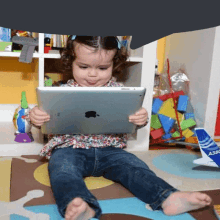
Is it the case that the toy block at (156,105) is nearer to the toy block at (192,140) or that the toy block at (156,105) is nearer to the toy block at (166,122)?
the toy block at (166,122)

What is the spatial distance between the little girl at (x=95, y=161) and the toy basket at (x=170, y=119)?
0.29 meters

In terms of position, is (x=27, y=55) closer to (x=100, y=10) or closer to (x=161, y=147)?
(x=161, y=147)

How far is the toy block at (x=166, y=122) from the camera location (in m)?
1.33

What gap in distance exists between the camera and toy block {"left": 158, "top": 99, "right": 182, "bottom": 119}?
136 cm

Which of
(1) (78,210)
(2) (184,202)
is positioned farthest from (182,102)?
(1) (78,210)

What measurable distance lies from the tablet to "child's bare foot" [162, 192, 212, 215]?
0.31 metres

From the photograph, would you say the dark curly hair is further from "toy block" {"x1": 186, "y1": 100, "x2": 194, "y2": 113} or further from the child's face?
"toy block" {"x1": 186, "y1": 100, "x2": 194, "y2": 113}

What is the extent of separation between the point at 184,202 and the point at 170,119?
2.12 feet

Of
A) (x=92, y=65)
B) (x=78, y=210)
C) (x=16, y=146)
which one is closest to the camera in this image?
(x=78, y=210)

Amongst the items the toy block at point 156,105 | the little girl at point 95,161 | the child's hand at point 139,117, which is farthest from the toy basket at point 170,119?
the child's hand at point 139,117

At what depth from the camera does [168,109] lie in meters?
1.37

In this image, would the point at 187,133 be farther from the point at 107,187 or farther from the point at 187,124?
the point at 107,187

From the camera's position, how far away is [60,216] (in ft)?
2.37

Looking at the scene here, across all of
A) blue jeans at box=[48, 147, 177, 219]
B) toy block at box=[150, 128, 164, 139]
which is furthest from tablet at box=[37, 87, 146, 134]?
toy block at box=[150, 128, 164, 139]
